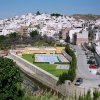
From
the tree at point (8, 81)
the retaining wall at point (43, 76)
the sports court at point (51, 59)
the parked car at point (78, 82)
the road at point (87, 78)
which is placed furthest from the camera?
the sports court at point (51, 59)

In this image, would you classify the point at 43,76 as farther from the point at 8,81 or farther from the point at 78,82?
the point at 8,81

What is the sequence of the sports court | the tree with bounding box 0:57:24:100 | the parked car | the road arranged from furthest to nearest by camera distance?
the sports court, the parked car, the road, the tree with bounding box 0:57:24:100

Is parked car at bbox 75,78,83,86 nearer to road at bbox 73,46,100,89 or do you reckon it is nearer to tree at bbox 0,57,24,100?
road at bbox 73,46,100,89

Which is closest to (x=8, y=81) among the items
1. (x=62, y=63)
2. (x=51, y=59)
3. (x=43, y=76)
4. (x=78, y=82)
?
(x=78, y=82)

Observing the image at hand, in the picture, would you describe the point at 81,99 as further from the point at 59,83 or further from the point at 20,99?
the point at 59,83

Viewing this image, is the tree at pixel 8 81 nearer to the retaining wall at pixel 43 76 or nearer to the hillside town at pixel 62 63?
the hillside town at pixel 62 63

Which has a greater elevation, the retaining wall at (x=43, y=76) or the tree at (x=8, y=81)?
the tree at (x=8, y=81)

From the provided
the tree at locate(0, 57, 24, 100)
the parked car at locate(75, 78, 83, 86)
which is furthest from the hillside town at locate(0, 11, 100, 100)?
the tree at locate(0, 57, 24, 100)

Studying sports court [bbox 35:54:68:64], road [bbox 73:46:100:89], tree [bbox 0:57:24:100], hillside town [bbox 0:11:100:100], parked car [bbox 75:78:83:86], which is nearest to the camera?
tree [bbox 0:57:24:100]

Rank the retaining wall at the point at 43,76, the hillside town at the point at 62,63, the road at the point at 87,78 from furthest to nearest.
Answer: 1. the retaining wall at the point at 43,76
2. the hillside town at the point at 62,63
3. the road at the point at 87,78

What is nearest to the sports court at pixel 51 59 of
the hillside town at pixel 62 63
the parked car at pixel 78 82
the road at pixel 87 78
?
the hillside town at pixel 62 63

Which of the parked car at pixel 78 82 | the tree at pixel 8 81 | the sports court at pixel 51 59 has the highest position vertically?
the tree at pixel 8 81

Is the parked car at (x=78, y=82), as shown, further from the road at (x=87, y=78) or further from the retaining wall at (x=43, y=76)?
the retaining wall at (x=43, y=76)

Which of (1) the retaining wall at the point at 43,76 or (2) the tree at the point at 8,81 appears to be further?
(1) the retaining wall at the point at 43,76
